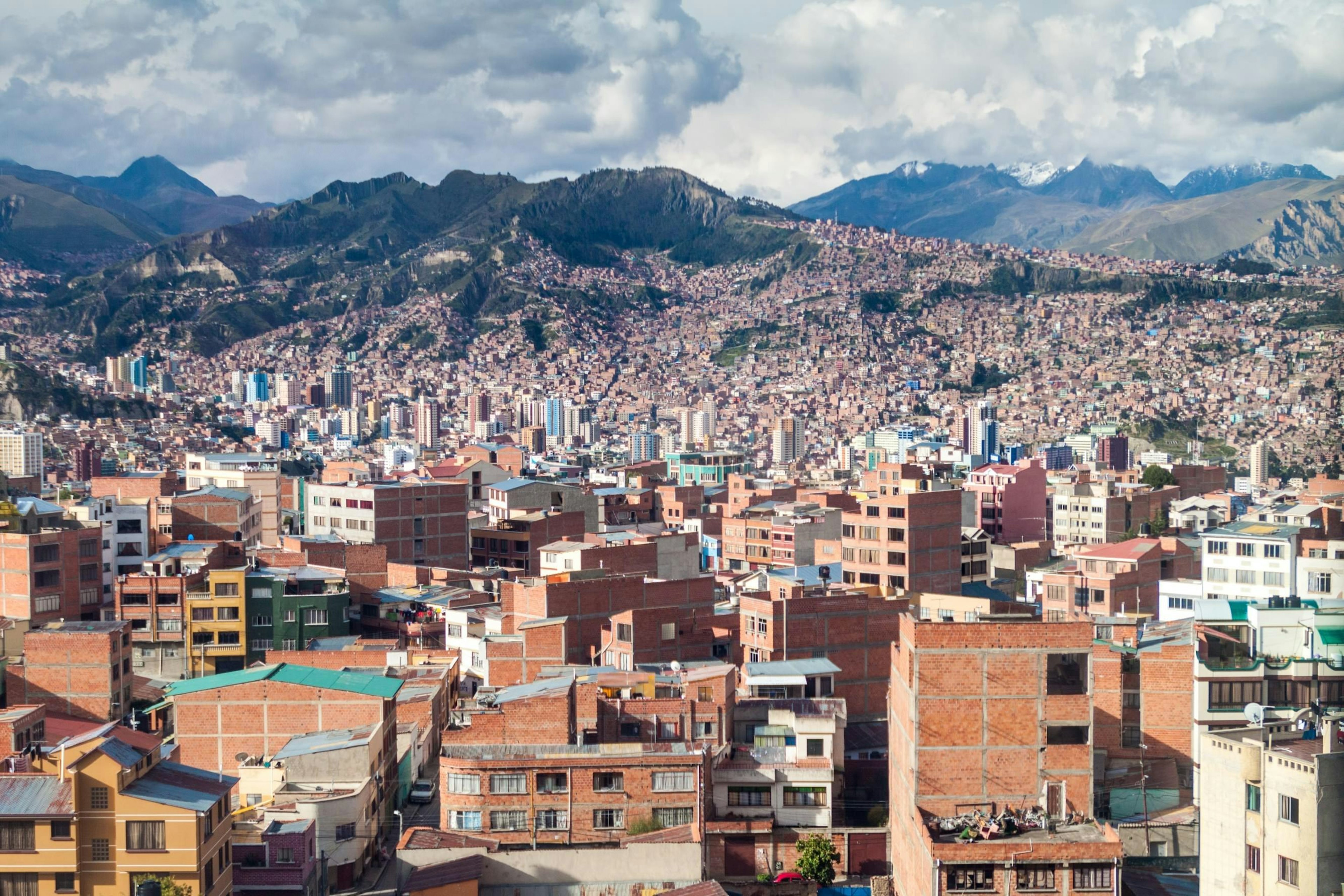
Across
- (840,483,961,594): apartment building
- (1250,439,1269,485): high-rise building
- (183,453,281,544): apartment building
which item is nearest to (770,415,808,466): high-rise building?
(1250,439,1269,485): high-rise building

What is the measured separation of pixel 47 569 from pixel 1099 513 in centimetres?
3606

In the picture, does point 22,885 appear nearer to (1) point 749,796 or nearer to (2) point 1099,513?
(1) point 749,796

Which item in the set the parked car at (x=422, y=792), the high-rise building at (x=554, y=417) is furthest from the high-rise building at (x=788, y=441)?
the parked car at (x=422, y=792)

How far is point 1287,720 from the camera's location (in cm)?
1953

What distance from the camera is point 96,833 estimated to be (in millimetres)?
16984

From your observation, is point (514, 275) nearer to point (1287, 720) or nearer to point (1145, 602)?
point (1145, 602)

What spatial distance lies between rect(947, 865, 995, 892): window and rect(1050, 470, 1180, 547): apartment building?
41425mm

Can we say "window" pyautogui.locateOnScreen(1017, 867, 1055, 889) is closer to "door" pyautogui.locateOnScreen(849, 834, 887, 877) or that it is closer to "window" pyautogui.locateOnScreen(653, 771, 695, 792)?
"door" pyautogui.locateOnScreen(849, 834, 887, 877)

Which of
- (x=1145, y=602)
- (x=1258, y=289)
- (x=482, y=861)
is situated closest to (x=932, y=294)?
(x=1258, y=289)

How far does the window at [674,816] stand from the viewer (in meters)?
19.9

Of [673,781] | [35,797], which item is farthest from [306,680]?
[35,797]

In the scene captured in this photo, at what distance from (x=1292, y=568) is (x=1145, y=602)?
627 centimetres

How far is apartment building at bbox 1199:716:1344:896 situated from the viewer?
16.2m

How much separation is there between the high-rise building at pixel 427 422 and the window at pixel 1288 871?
383ft
